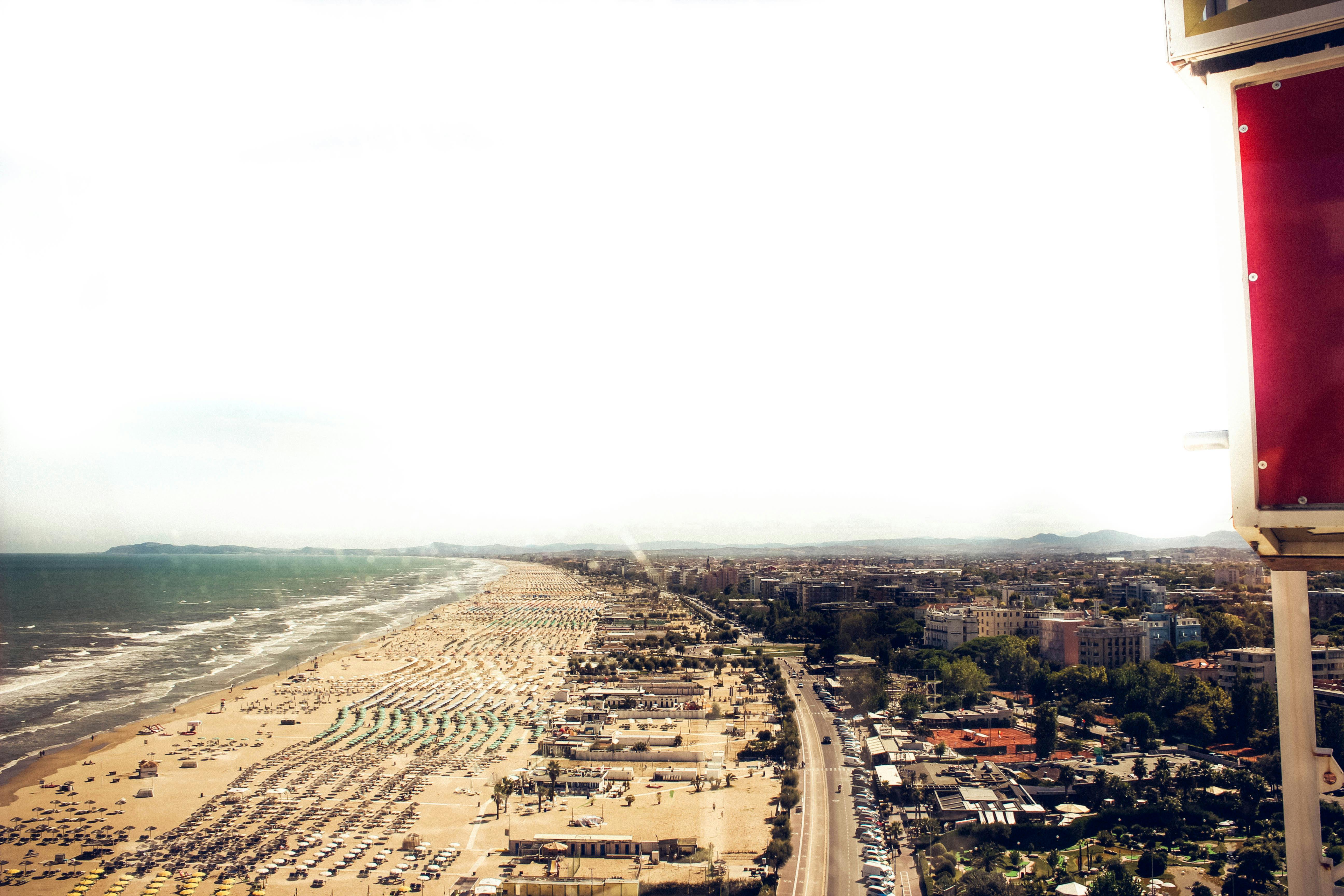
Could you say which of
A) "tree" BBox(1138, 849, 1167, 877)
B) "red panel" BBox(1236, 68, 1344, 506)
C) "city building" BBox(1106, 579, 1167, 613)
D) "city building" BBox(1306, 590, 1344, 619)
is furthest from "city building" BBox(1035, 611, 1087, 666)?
"red panel" BBox(1236, 68, 1344, 506)

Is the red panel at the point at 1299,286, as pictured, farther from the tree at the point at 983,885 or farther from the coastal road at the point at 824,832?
the coastal road at the point at 824,832

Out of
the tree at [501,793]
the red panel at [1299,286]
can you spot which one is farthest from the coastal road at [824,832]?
the red panel at [1299,286]

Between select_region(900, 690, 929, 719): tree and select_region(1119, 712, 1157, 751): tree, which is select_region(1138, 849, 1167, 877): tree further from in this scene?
select_region(900, 690, 929, 719): tree

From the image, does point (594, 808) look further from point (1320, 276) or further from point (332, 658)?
point (332, 658)

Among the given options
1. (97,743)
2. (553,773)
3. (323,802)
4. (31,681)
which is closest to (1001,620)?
(553,773)

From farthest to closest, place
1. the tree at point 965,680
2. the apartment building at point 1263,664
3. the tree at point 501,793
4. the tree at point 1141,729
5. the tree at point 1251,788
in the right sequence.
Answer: the tree at point 965,680
the tree at point 1141,729
the tree at point 501,793
the tree at point 1251,788
the apartment building at point 1263,664

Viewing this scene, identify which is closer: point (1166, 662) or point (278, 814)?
point (278, 814)

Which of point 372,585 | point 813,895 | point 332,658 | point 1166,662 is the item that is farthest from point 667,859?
point 372,585
